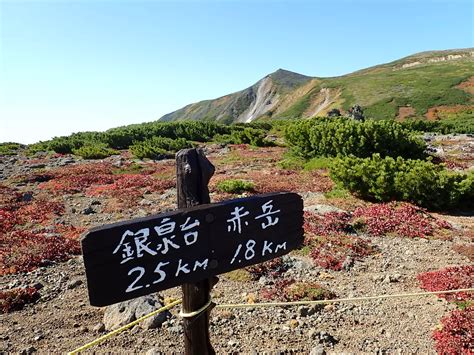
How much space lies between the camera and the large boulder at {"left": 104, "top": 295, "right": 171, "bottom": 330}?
614 centimetres

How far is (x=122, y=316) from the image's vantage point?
247 inches

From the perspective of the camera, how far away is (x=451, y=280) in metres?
7.18

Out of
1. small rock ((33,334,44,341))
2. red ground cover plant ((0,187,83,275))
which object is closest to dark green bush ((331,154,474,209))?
red ground cover plant ((0,187,83,275))

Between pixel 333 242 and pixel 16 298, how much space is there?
7.58 metres

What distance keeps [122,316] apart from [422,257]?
283 inches

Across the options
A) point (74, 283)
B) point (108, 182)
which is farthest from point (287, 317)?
point (108, 182)

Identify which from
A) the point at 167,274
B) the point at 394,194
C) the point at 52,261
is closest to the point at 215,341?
the point at 167,274

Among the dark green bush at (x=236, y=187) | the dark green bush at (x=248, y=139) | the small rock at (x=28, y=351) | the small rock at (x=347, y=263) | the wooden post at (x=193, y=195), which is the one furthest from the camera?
the dark green bush at (x=248, y=139)

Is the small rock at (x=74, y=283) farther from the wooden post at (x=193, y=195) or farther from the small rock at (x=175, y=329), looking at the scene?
the wooden post at (x=193, y=195)

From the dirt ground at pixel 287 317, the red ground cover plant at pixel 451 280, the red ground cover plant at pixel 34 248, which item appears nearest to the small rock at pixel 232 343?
the dirt ground at pixel 287 317

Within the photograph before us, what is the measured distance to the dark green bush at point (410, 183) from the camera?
40.6 ft

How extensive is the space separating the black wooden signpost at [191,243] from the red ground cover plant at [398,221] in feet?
27.1

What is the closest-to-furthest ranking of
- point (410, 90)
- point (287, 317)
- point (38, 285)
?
1. point (287, 317)
2. point (38, 285)
3. point (410, 90)

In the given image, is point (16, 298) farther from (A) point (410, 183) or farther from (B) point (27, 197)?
(A) point (410, 183)
